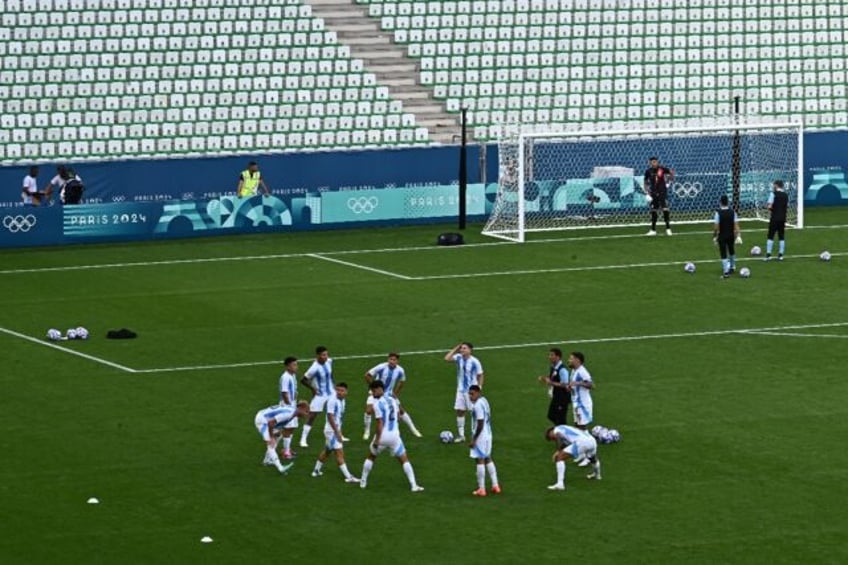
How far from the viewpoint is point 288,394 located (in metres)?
33.9

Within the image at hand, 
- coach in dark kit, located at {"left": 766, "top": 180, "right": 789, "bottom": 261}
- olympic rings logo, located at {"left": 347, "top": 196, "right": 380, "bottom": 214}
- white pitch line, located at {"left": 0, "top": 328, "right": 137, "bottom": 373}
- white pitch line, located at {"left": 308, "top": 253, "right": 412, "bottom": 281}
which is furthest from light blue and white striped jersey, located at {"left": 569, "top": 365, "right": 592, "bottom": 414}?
olympic rings logo, located at {"left": 347, "top": 196, "right": 380, "bottom": 214}

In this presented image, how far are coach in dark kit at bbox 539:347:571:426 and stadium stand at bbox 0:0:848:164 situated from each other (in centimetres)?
2666

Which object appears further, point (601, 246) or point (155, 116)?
point (155, 116)

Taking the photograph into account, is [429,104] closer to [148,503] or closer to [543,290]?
[543,290]

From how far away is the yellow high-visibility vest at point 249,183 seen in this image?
57.2 metres

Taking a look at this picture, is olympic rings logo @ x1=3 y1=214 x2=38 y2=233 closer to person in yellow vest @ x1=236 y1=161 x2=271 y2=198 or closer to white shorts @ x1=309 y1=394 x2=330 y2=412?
person in yellow vest @ x1=236 y1=161 x2=271 y2=198

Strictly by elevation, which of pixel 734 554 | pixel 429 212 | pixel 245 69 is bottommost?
pixel 734 554

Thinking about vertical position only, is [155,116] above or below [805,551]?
above

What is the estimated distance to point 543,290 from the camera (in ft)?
162

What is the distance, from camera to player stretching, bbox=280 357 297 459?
111 feet

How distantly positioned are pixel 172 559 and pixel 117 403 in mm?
9996

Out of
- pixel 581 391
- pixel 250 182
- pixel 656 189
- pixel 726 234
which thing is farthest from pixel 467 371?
pixel 250 182

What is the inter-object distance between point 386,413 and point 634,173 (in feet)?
98.0

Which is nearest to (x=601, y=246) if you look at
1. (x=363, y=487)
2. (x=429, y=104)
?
(x=429, y=104)
